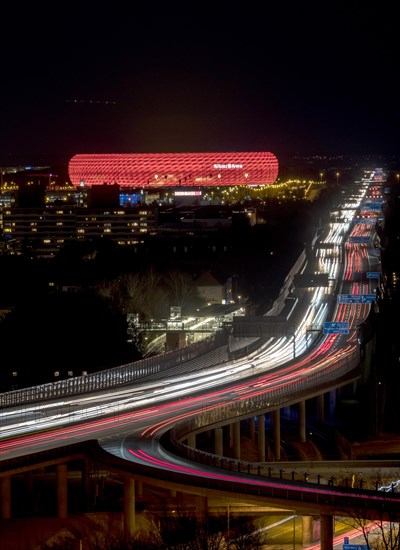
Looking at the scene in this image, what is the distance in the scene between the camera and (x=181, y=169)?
9306 cm

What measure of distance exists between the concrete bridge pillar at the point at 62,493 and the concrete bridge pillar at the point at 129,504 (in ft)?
3.97

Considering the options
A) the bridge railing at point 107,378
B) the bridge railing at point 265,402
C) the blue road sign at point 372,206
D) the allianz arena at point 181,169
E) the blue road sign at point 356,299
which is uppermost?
the allianz arena at point 181,169

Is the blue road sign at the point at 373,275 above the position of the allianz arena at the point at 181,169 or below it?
below

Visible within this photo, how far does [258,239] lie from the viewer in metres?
54.5

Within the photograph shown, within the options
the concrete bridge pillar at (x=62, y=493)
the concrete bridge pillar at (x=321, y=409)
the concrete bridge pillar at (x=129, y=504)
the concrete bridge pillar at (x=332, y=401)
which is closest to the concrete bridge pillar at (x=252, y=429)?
the concrete bridge pillar at (x=321, y=409)

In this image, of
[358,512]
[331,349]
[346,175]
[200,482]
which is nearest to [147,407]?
[200,482]

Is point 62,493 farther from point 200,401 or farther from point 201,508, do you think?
point 200,401

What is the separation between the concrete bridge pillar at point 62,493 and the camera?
51.4 ft

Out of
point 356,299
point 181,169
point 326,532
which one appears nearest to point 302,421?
point 326,532

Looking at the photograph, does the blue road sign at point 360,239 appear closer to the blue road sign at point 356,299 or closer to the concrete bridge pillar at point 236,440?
the blue road sign at point 356,299

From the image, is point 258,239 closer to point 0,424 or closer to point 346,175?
point 0,424

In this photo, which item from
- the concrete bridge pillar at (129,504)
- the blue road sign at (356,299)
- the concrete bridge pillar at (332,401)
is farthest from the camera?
the blue road sign at (356,299)

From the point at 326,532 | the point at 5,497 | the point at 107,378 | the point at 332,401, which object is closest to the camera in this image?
the point at 326,532

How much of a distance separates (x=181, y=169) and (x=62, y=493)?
256ft
